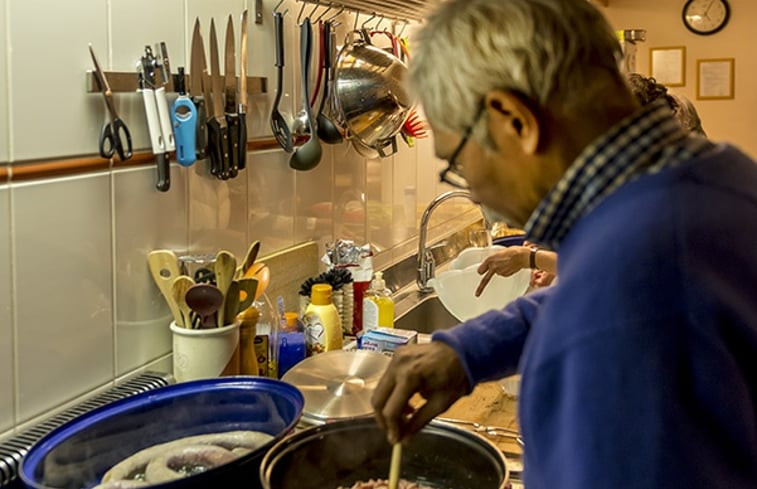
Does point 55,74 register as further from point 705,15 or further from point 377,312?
point 705,15

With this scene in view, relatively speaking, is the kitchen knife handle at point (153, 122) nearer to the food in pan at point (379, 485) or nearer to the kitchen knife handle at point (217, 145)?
the kitchen knife handle at point (217, 145)

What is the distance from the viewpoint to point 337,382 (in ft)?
4.58

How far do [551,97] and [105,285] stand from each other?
813mm

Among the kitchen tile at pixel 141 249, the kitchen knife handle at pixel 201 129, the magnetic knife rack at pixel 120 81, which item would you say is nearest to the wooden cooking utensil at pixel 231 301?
the kitchen tile at pixel 141 249

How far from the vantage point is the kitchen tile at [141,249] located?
1307mm

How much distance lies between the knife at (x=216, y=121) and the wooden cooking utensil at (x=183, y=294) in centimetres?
24

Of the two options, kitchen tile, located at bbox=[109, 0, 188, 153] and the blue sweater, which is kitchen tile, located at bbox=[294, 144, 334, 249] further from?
the blue sweater

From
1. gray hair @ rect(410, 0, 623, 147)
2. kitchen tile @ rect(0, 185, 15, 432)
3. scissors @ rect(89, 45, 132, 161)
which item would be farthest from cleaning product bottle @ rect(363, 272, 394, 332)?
gray hair @ rect(410, 0, 623, 147)

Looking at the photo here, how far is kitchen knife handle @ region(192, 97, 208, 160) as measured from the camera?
1.41m

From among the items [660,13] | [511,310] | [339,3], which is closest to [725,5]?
[660,13]

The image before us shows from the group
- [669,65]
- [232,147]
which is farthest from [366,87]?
[669,65]

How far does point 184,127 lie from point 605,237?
34.5 inches

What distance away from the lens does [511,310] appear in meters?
1.08

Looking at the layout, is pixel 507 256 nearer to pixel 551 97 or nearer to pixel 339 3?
pixel 339 3
